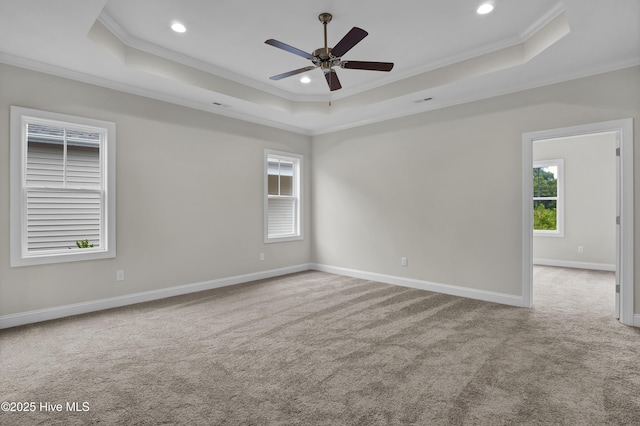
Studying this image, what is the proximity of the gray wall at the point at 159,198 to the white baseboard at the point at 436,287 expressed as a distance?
1.23m

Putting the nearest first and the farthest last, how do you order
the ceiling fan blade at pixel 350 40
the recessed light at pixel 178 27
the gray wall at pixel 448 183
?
the ceiling fan blade at pixel 350 40, the recessed light at pixel 178 27, the gray wall at pixel 448 183

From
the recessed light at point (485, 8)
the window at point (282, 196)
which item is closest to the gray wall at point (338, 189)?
the window at point (282, 196)

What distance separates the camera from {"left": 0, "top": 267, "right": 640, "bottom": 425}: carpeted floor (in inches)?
78.4

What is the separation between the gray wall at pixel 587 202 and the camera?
A: 6.40 meters

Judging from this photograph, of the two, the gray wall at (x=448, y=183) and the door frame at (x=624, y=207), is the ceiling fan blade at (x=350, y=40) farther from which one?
the door frame at (x=624, y=207)

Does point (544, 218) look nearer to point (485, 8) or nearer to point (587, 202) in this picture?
point (587, 202)

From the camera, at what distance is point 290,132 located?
245 inches

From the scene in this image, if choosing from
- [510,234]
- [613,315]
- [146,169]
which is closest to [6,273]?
[146,169]

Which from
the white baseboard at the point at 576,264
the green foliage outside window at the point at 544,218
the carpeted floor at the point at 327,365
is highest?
the green foliage outside window at the point at 544,218

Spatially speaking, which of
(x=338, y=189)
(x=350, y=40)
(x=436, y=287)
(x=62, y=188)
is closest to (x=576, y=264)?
(x=436, y=287)

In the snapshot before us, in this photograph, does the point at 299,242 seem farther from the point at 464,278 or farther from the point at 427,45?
the point at 427,45

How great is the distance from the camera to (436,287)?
4855 mm

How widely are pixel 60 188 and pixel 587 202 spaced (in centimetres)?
877

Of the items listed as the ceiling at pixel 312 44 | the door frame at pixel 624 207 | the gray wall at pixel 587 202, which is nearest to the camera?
the ceiling at pixel 312 44
